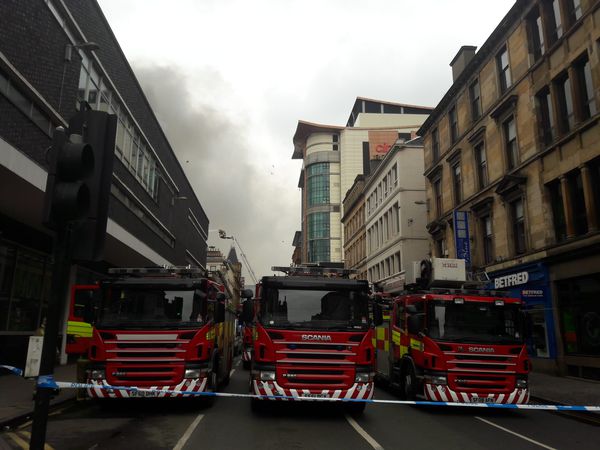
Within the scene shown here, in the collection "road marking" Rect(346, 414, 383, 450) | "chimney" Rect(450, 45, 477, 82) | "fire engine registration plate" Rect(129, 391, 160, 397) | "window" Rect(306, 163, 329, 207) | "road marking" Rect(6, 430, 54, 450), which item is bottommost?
"road marking" Rect(346, 414, 383, 450)

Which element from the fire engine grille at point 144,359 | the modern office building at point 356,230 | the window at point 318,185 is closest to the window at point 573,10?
the fire engine grille at point 144,359

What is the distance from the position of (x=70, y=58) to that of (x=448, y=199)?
20648 mm

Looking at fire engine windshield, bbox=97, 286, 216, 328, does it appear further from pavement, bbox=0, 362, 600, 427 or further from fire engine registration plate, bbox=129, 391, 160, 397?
pavement, bbox=0, 362, 600, 427

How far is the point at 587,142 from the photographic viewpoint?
53.0 ft

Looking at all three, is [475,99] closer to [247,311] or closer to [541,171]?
[541,171]

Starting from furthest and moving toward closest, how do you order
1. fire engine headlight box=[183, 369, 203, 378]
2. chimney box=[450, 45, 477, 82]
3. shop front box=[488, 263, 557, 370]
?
chimney box=[450, 45, 477, 82]
shop front box=[488, 263, 557, 370]
fire engine headlight box=[183, 369, 203, 378]

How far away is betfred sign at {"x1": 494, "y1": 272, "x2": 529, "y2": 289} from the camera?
19.3 metres

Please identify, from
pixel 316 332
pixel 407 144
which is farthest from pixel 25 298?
pixel 407 144

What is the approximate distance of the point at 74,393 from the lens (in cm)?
1136

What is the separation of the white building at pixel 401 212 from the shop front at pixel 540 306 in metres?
13.0

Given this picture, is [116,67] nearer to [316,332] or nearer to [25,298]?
[25,298]

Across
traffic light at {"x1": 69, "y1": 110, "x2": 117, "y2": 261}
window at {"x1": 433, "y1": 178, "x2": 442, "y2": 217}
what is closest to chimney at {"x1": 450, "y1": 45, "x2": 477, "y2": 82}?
window at {"x1": 433, "y1": 178, "x2": 442, "y2": 217}

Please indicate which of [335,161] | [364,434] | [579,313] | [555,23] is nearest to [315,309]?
[364,434]

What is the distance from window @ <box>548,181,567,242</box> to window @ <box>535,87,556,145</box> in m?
1.84
